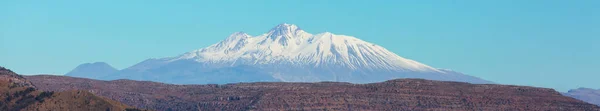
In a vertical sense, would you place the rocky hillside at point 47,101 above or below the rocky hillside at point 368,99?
below

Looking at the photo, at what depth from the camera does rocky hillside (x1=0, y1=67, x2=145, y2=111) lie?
139m

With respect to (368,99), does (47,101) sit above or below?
below

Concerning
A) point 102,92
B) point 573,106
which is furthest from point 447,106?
point 102,92

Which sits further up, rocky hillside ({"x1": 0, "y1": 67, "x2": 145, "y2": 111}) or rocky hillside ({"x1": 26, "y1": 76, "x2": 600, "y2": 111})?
rocky hillside ({"x1": 26, "y1": 76, "x2": 600, "y2": 111})

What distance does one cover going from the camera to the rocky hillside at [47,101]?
138875 mm

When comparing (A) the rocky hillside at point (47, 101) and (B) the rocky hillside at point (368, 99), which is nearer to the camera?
(A) the rocky hillside at point (47, 101)

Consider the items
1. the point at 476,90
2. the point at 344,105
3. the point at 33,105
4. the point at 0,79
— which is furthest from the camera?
the point at 476,90

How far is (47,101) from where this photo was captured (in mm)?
140500

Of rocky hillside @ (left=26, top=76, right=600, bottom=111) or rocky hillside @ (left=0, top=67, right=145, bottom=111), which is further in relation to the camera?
rocky hillside @ (left=26, top=76, right=600, bottom=111)

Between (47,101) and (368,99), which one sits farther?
(368,99)

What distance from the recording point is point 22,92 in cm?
14400

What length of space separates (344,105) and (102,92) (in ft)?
112

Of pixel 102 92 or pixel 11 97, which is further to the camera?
pixel 102 92

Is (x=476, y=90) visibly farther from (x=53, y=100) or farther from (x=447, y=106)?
(x=53, y=100)
